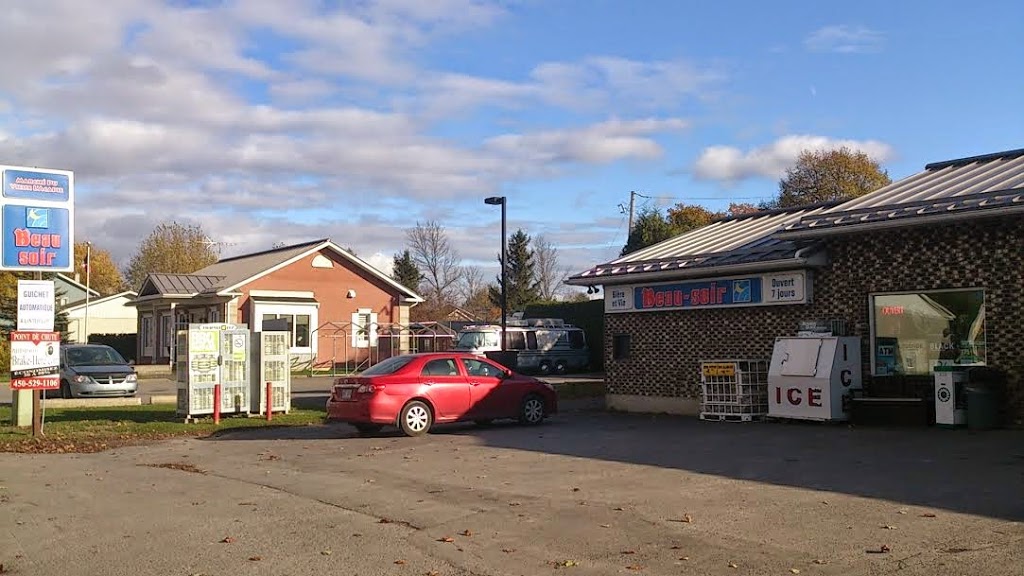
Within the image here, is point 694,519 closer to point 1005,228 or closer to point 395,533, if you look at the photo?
point 395,533

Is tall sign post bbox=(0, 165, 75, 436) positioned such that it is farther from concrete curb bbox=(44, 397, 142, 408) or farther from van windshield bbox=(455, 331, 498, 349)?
van windshield bbox=(455, 331, 498, 349)

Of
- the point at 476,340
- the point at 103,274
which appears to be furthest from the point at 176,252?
the point at 476,340

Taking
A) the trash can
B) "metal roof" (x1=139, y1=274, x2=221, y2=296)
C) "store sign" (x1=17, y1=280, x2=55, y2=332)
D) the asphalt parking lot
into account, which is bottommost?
the asphalt parking lot

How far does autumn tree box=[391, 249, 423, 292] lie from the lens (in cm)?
8044

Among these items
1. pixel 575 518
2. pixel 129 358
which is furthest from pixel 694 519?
pixel 129 358

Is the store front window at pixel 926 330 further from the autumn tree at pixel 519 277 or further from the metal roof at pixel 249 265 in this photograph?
the autumn tree at pixel 519 277

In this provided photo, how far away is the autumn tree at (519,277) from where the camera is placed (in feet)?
265

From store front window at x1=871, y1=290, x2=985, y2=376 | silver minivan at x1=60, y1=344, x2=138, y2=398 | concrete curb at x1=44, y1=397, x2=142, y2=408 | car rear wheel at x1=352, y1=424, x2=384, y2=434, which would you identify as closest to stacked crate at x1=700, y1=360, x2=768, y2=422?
store front window at x1=871, y1=290, x2=985, y2=376

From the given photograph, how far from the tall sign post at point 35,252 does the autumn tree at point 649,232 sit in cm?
3297

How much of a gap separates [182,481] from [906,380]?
1188 centimetres

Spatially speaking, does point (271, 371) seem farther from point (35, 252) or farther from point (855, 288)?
point (855, 288)

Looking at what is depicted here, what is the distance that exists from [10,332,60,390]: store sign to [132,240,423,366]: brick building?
24.6 meters

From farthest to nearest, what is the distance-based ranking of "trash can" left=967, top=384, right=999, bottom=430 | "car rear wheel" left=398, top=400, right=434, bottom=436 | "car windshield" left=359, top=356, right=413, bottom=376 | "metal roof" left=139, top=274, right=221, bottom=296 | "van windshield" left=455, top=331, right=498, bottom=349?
"metal roof" left=139, top=274, right=221, bottom=296, "van windshield" left=455, top=331, right=498, bottom=349, "car windshield" left=359, top=356, right=413, bottom=376, "car rear wheel" left=398, top=400, right=434, bottom=436, "trash can" left=967, top=384, right=999, bottom=430

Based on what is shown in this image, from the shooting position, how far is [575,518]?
29.9 ft
